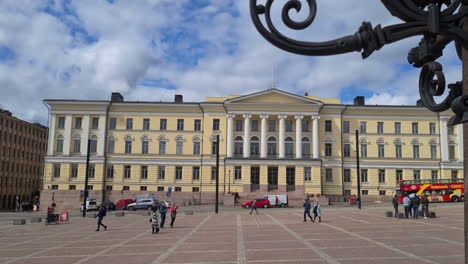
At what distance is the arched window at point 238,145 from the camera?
61938mm

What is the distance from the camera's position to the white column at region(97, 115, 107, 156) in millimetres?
61938

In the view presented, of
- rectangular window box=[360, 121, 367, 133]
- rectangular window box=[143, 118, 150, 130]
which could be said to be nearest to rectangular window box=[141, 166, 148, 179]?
rectangular window box=[143, 118, 150, 130]

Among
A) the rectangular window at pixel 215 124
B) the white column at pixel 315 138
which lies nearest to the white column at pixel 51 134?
the rectangular window at pixel 215 124

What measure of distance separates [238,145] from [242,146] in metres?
0.64

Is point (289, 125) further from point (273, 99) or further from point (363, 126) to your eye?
point (363, 126)

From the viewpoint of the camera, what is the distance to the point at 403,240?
16266mm

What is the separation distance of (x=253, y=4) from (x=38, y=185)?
352 feet

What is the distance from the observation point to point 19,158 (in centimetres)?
8925

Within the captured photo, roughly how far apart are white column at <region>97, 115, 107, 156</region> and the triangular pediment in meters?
19.6

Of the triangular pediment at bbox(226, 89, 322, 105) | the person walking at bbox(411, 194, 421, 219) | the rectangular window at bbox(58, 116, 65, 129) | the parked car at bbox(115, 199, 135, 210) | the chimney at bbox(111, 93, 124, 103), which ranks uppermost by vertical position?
the chimney at bbox(111, 93, 124, 103)

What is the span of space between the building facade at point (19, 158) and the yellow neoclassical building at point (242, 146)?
27.5 m

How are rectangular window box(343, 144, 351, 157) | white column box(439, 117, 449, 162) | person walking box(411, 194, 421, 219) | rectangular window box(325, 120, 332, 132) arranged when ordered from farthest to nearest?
1. rectangular window box(325, 120, 332, 132)
2. rectangular window box(343, 144, 351, 157)
3. white column box(439, 117, 449, 162)
4. person walking box(411, 194, 421, 219)

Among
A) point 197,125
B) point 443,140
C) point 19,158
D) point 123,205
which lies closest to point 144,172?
point 123,205

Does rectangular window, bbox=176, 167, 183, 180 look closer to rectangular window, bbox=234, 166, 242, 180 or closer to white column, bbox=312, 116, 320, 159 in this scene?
rectangular window, bbox=234, 166, 242, 180
